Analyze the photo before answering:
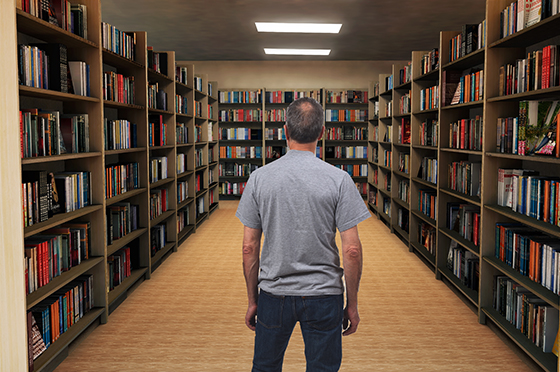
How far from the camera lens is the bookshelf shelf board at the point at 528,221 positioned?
243cm

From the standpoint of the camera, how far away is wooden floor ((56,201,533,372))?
2.78 m

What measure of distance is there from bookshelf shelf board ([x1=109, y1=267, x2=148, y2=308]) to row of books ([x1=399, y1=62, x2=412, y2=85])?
12.8ft

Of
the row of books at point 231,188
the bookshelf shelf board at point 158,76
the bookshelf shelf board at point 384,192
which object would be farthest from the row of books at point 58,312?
the row of books at point 231,188

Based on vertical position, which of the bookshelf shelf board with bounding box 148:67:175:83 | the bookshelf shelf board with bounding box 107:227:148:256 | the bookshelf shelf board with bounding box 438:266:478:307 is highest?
the bookshelf shelf board with bounding box 148:67:175:83

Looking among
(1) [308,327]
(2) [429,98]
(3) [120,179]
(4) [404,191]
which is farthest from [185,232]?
(1) [308,327]

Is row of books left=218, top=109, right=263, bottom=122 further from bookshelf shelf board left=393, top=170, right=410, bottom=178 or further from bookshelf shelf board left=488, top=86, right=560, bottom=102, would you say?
bookshelf shelf board left=488, top=86, right=560, bottom=102

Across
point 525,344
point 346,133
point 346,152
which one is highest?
point 346,133

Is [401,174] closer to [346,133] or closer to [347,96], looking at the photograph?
[346,133]

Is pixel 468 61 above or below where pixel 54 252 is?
above

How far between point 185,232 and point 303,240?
15.9 ft

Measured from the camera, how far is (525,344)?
8.98 feet

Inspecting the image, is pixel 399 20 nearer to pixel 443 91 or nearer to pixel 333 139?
pixel 443 91

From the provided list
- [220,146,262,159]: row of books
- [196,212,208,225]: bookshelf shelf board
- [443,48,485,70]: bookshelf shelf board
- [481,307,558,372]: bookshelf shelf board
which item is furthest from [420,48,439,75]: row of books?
[220,146,262,159]: row of books

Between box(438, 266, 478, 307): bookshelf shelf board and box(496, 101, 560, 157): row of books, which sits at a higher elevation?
box(496, 101, 560, 157): row of books
